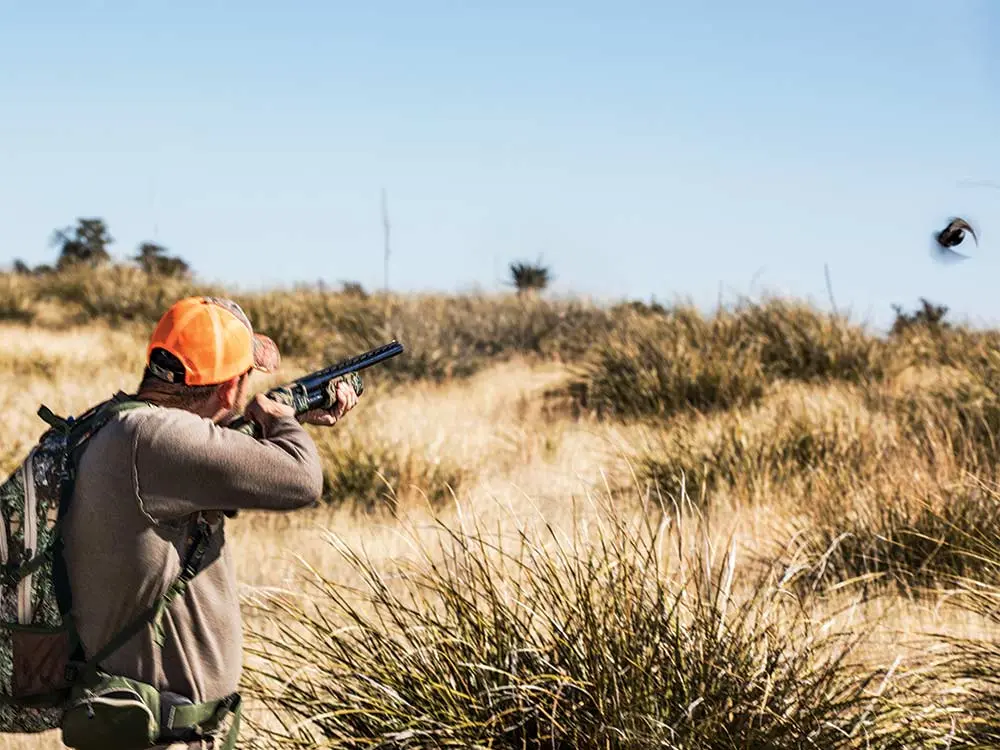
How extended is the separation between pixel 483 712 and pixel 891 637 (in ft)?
7.09

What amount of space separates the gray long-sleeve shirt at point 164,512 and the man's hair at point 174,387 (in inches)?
6.4

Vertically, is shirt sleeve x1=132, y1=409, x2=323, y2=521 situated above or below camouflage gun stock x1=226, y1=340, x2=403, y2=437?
below

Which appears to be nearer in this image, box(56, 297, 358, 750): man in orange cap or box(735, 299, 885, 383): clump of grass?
box(56, 297, 358, 750): man in orange cap

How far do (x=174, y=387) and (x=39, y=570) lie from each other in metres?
0.56

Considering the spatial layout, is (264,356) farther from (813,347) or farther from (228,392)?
(813,347)

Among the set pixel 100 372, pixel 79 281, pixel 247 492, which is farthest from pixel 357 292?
pixel 247 492

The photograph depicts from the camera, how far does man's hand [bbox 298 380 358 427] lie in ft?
11.3

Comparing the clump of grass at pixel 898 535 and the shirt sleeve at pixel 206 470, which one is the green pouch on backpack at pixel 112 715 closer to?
the shirt sleeve at pixel 206 470

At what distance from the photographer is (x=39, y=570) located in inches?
116

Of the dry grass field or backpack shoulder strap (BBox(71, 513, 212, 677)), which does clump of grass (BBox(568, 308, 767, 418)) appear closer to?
the dry grass field

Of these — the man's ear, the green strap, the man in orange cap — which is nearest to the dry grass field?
the green strap

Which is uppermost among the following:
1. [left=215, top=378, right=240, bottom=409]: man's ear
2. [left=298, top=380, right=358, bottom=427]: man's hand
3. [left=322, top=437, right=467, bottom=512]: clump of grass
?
[left=215, top=378, right=240, bottom=409]: man's ear

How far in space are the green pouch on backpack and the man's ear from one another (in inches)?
29.6

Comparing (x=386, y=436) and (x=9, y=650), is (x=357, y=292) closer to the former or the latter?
(x=386, y=436)
